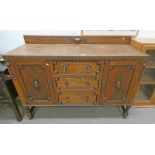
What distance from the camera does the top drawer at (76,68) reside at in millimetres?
1133

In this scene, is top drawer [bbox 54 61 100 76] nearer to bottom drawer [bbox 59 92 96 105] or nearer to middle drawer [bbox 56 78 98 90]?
middle drawer [bbox 56 78 98 90]

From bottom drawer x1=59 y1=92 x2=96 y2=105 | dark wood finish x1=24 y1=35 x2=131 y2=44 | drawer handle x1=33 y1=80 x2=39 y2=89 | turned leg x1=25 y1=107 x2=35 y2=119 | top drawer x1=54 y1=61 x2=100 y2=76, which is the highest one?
dark wood finish x1=24 y1=35 x2=131 y2=44

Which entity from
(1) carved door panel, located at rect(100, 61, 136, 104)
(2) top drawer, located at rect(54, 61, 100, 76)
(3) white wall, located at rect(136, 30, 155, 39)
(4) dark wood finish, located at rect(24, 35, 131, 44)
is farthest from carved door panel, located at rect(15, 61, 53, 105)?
(3) white wall, located at rect(136, 30, 155, 39)

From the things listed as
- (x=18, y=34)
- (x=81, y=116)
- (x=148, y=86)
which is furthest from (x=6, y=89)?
(x=148, y=86)

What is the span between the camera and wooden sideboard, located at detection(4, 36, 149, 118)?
3.65 ft

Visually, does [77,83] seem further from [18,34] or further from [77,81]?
[18,34]

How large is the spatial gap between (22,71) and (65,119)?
2.69 ft

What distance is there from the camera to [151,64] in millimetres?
1617

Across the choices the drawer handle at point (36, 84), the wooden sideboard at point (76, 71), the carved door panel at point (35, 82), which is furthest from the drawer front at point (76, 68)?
the drawer handle at point (36, 84)

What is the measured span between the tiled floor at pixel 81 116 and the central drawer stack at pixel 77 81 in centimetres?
34

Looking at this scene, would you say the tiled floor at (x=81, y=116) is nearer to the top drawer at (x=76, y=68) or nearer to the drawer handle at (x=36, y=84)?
the drawer handle at (x=36, y=84)

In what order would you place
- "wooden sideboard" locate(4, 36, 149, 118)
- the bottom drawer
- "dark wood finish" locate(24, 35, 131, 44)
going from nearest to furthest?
1. "wooden sideboard" locate(4, 36, 149, 118)
2. the bottom drawer
3. "dark wood finish" locate(24, 35, 131, 44)

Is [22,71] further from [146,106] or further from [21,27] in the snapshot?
[146,106]

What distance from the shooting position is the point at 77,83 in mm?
1247
